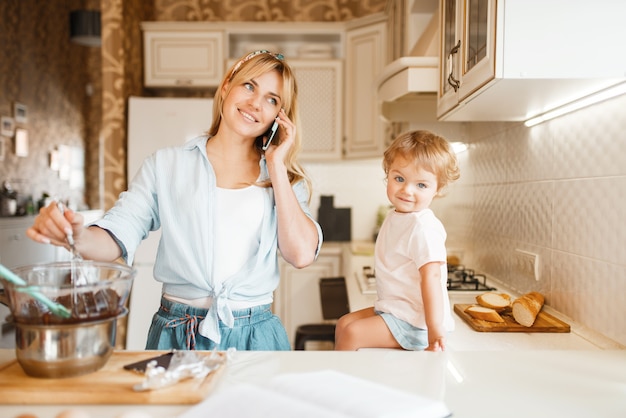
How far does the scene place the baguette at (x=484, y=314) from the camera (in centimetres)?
156

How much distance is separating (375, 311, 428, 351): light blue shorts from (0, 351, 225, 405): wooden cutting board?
2.09ft

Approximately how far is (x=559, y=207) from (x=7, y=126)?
17.6ft

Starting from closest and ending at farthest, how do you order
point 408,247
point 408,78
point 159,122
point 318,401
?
point 318,401, point 408,247, point 408,78, point 159,122

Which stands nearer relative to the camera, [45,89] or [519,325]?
[519,325]

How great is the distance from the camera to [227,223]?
1.39m

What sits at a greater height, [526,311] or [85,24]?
[85,24]

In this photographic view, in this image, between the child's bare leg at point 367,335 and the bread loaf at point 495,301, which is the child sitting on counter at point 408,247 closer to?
the child's bare leg at point 367,335

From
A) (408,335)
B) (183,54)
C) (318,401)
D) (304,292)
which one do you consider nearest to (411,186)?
(408,335)

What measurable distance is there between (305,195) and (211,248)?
32cm

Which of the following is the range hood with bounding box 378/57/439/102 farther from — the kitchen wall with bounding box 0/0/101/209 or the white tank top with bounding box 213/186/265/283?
the kitchen wall with bounding box 0/0/101/209

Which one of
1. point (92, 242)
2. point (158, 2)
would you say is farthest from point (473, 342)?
point (158, 2)

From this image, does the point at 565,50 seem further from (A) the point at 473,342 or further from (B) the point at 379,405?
(B) the point at 379,405

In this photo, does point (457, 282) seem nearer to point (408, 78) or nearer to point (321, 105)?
point (408, 78)

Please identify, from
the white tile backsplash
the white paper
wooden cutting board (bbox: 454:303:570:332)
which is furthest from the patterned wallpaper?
the white paper
